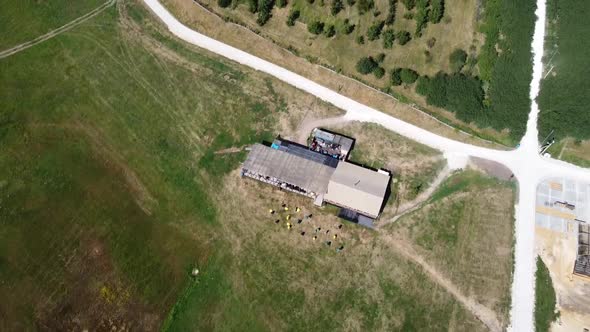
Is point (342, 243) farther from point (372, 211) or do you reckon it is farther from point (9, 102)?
point (9, 102)

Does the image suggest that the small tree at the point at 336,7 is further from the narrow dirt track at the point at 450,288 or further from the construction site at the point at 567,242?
the construction site at the point at 567,242

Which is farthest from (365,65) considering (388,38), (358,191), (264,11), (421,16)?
(358,191)

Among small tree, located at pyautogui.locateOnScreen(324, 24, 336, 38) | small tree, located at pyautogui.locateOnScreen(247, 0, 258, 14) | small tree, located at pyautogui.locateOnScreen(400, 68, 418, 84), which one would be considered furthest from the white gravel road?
small tree, located at pyautogui.locateOnScreen(324, 24, 336, 38)

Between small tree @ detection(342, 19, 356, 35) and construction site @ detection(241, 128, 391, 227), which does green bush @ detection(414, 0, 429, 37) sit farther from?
construction site @ detection(241, 128, 391, 227)

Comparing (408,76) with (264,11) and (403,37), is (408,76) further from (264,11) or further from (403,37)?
(264,11)

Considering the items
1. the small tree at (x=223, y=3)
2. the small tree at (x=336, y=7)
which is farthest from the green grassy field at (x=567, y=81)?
the small tree at (x=223, y=3)
